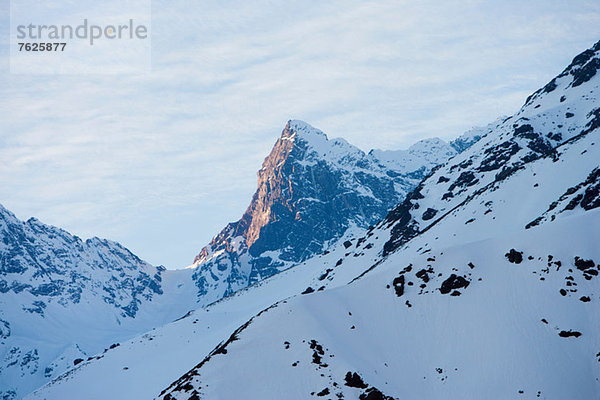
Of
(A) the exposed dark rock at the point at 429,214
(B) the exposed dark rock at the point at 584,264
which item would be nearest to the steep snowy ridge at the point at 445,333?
(B) the exposed dark rock at the point at 584,264

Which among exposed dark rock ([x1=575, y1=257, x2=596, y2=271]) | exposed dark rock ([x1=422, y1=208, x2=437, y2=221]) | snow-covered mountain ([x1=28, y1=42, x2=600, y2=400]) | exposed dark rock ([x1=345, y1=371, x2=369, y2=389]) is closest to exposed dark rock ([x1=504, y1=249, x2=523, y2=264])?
snow-covered mountain ([x1=28, y1=42, x2=600, y2=400])

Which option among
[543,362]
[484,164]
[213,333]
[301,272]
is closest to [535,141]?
[484,164]

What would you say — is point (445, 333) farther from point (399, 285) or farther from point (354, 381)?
point (354, 381)

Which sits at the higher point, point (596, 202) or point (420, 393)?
point (596, 202)

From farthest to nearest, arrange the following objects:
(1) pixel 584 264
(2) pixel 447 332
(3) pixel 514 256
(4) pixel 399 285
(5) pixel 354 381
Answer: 1. (4) pixel 399 285
2. (3) pixel 514 256
3. (2) pixel 447 332
4. (1) pixel 584 264
5. (5) pixel 354 381

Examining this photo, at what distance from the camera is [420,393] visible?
4550cm

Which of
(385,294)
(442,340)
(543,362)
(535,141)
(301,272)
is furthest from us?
(301,272)

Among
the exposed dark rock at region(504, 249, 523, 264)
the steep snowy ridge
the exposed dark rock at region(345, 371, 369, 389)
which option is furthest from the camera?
the exposed dark rock at region(504, 249, 523, 264)

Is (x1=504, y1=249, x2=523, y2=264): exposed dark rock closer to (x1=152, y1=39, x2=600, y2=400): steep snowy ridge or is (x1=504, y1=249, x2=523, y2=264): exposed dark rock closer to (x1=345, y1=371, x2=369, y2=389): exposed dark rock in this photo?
(x1=152, y1=39, x2=600, y2=400): steep snowy ridge

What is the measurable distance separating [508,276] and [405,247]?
64.8m

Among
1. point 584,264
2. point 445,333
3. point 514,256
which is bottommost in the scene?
point 445,333

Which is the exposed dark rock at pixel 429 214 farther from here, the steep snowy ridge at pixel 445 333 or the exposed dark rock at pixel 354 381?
the exposed dark rock at pixel 354 381

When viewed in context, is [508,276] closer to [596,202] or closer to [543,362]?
[543,362]

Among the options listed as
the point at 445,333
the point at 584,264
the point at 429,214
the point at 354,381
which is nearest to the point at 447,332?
the point at 445,333
